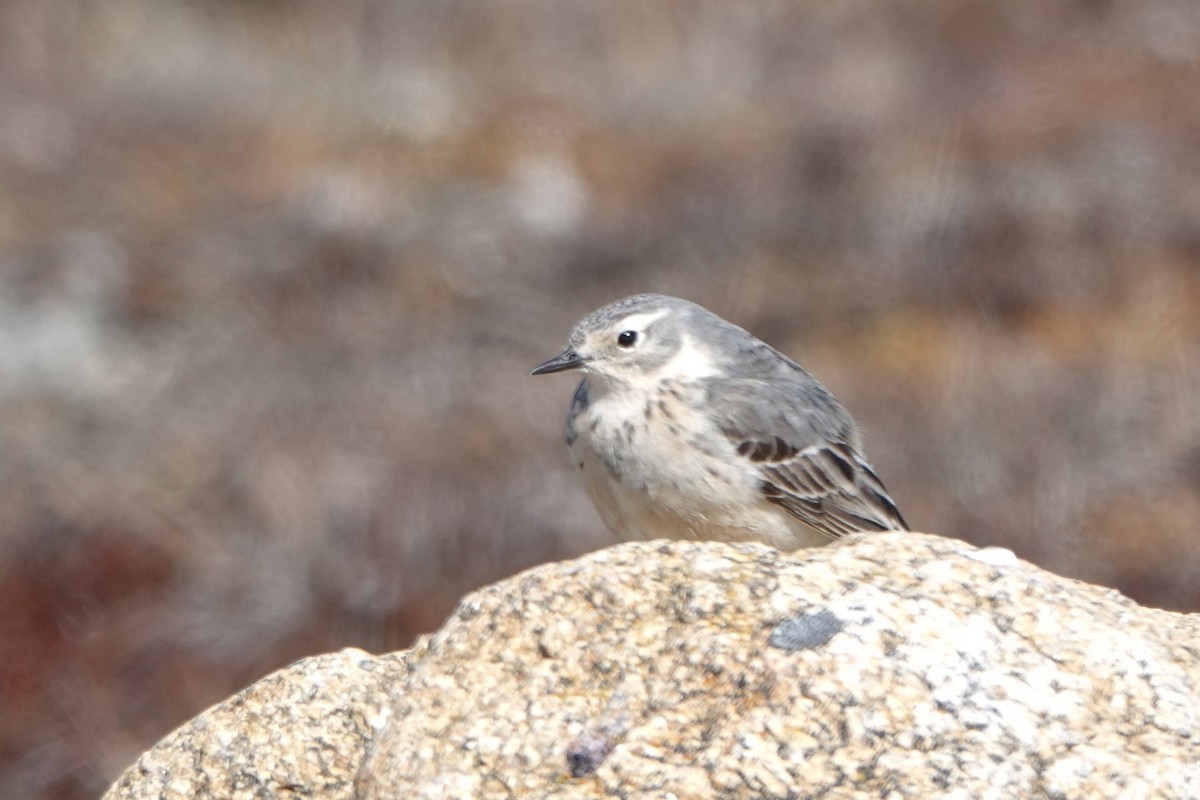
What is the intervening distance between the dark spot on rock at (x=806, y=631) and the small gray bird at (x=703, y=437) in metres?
2.24

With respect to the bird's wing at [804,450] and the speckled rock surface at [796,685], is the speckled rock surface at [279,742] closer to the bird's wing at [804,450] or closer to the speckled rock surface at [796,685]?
the speckled rock surface at [796,685]

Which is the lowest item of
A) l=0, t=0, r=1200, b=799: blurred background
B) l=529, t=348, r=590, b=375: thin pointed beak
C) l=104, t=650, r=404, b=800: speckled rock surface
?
l=104, t=650, r=404, b=800: speckled rock surface

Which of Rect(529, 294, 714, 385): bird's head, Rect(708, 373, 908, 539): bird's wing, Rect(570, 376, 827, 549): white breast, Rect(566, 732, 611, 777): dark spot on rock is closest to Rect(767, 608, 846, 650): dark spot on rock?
Rect(566, 732, 611, 777): dark spot on rock

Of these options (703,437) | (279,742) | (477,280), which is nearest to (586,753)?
(279,742)

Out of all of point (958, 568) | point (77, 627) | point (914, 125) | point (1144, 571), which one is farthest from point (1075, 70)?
point (958, 568)

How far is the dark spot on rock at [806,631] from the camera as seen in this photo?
446 cm

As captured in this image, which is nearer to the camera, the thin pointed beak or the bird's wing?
the bird's wing

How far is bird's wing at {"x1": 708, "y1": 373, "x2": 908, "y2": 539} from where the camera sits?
725cm

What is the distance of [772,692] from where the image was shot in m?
4.36

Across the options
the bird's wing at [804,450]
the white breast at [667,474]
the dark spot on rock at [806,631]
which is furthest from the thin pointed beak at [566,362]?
the dark spot on rock at [806,631]

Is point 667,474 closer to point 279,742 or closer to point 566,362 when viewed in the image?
point 566,362

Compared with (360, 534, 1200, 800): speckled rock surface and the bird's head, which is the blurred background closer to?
the bird's head

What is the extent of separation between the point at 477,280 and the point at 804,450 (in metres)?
12.6

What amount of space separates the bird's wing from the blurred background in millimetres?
6645
